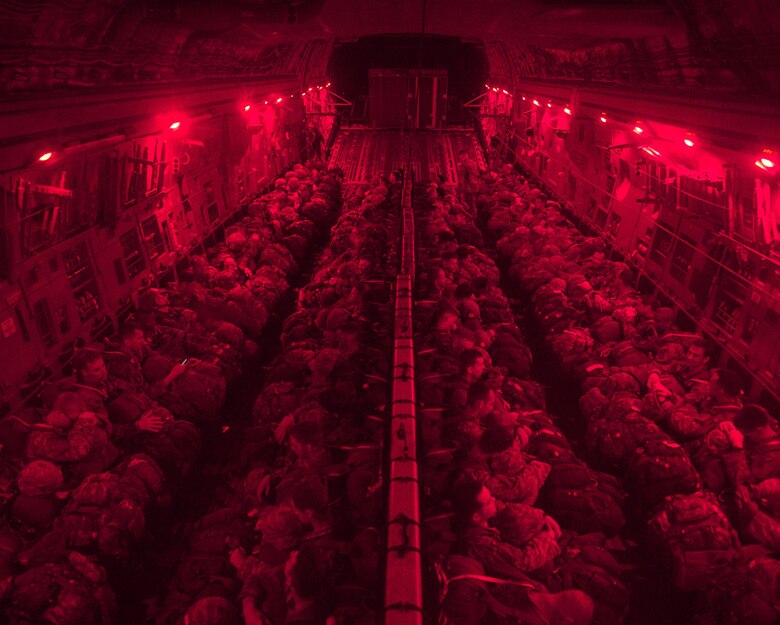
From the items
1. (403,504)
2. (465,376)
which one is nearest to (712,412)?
(465,376)

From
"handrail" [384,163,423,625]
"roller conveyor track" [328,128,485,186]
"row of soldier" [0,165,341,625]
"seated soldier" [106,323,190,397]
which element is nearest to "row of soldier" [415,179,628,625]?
"handrail" [384,163,423,625]

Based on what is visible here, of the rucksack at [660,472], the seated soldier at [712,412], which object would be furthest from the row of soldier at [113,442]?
the seated soldier at [712,412]

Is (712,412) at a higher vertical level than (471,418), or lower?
lower

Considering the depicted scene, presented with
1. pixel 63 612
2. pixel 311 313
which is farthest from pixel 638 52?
pixel 63 612

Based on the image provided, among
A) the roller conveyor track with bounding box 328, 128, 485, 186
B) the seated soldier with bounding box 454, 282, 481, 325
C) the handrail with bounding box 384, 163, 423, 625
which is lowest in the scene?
the seated soldier with bounding box 454, 282, 481, 325

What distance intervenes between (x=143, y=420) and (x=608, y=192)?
1053 cm

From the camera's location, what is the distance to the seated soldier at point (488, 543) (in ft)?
12.6

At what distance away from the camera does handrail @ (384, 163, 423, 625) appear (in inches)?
97.9

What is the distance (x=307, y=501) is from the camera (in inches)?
157

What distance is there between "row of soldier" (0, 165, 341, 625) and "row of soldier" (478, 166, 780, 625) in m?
4.78

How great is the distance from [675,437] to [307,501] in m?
4.37

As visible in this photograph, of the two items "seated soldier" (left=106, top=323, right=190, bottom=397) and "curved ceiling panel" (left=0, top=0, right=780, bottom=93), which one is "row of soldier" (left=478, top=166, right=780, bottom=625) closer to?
"curved ceiling panel" (left=0, top=0, right=780, bottom=93)

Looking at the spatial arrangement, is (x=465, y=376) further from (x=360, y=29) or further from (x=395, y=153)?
(x=395, y=153)

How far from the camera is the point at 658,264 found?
9633 mm
